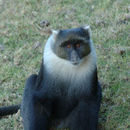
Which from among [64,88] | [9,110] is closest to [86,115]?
[64,88]

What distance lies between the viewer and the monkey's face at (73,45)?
445 cm

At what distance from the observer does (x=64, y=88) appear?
4.70m

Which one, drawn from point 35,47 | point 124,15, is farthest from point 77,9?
point 35,47

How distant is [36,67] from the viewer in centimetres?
656

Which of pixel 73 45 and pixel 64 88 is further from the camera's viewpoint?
pixel 64 88

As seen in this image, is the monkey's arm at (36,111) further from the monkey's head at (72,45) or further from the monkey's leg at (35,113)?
the monkey's head at (72,45)

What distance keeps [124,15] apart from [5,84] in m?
3.28

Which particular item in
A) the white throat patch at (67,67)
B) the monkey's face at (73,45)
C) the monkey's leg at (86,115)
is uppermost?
the monkey's face at (73,45)

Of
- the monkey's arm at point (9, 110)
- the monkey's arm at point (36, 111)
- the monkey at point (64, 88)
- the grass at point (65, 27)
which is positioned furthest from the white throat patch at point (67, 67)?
the monkey's arm at point (9, 110)

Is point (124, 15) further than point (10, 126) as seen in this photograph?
Yes

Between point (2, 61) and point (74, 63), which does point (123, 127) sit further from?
point (2, 61)

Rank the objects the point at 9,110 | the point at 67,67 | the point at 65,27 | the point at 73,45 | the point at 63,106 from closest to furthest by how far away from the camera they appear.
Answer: the point at 73,45, the point at 67,67, the point at 63,106, the point at 9,110, the point at 65,27

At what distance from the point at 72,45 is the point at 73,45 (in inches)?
0.5

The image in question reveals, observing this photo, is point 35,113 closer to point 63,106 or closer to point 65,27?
point 63,106
